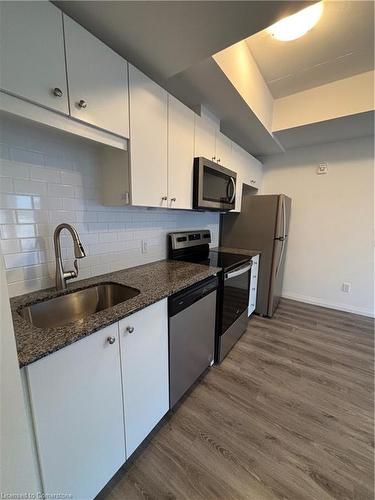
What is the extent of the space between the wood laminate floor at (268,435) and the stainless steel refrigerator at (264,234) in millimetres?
762

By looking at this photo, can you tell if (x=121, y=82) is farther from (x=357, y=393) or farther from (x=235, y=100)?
(x=357, y=393)

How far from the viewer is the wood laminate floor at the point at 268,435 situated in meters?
1.09

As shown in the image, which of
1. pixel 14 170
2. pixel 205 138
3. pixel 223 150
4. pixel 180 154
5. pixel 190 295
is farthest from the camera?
pixel 223 150

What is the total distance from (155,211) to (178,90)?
968mm

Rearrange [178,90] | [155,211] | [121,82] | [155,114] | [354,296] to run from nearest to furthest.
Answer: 1. [121,82]
2. [155,114]
3. [178,90]
4. [155,211]
5. [354,296]

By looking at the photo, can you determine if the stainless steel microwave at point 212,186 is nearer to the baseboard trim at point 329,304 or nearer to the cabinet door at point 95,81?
the cabinet door at point 95,81

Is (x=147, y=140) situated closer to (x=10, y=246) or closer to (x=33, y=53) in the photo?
(x=33, y=53)

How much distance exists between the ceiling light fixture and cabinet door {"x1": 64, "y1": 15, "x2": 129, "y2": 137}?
118 centimetres

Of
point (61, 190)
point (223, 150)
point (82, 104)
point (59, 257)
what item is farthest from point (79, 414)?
point (223, 150)

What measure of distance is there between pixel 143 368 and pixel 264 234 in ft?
7.16

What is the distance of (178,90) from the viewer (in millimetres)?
1646

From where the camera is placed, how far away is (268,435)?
1.35m

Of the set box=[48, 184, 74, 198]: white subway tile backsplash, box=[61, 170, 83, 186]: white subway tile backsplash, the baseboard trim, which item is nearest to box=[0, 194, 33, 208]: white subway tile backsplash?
box=[48, 184, 74, 198]: white subway tile backsplash

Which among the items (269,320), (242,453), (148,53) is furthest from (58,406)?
(269,320)
